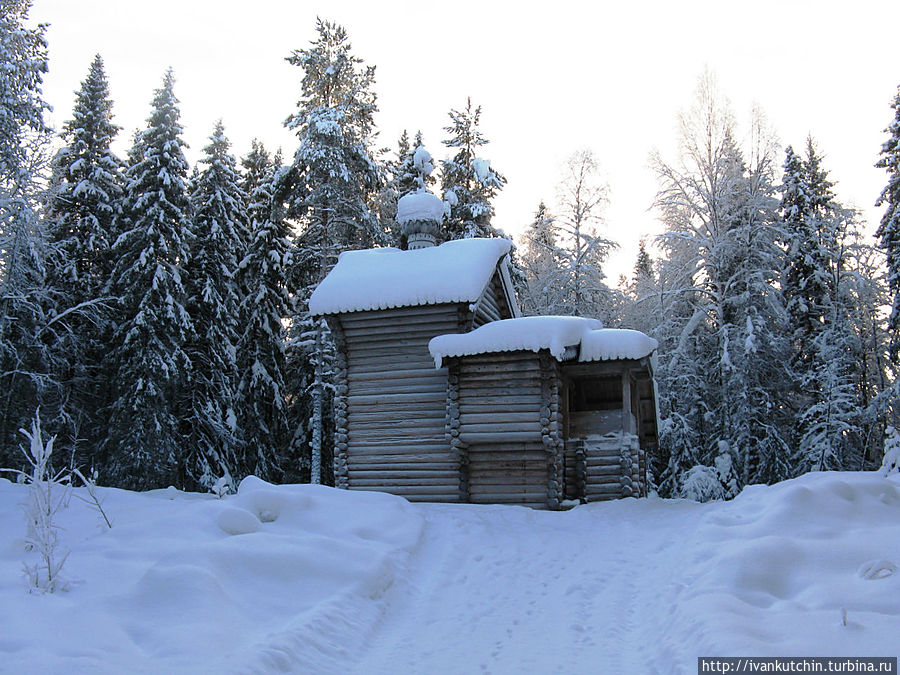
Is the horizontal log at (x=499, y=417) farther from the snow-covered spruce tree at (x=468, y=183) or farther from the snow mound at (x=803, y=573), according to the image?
the snow-covered spruce tree at (x=468, y=183)

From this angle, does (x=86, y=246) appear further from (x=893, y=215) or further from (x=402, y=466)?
(x=893, y=215)

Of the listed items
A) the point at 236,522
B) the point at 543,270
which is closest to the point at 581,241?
the point at 543,270

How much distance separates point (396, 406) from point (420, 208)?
6.45m

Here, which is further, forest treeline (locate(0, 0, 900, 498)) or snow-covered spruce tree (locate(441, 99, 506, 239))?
snow-covered spruce tree (locate(441, 99, 506, 239))

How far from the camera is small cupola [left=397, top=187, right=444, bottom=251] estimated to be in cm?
2000

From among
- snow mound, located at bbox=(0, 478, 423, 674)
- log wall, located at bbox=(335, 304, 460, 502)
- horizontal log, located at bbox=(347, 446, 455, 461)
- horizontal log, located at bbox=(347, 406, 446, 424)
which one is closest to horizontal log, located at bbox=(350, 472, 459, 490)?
log wall, located at bbox=(335, 304, 460, 502)

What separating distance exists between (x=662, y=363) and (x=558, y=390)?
33.2ft

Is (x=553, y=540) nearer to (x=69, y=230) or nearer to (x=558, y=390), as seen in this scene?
(x=558, y=390)

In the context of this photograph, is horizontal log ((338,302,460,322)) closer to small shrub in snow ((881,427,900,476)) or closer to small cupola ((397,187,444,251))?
small cupola ((397,187,444,251))

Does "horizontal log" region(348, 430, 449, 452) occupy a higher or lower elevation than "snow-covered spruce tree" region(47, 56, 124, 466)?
lower

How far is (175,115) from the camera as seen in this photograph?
81.0 feet

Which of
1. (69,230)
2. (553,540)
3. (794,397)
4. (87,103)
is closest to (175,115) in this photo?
(87,103)

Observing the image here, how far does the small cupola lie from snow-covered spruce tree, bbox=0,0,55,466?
9733 mm

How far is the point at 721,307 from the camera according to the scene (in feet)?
73.0
